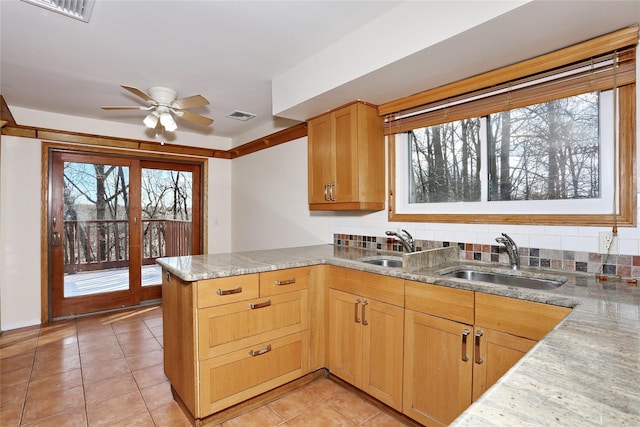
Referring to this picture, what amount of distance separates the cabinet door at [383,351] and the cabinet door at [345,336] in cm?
5

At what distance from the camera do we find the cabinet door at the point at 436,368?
5.22 feet

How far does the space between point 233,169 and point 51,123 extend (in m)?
2.24

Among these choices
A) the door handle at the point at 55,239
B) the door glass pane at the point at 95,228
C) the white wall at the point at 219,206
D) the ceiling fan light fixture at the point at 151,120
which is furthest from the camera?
the white wall at the point at 219,206

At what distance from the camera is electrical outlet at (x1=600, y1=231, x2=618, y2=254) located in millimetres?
1638

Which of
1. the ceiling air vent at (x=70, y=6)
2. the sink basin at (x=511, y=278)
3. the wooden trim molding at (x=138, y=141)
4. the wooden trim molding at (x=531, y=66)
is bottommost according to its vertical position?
the sink basin at (x=511, y=278)

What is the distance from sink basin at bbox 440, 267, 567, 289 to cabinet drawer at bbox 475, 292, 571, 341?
0.39m

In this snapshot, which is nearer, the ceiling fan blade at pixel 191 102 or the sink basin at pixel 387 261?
the sink basin at pixel 387 261

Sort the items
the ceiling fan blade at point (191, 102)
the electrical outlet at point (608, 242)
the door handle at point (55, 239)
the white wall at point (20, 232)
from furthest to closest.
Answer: the door handle at point (55, 239)
the white wall at point (20, 232)
the ceiling fan blade at point (191, 102)
the electrical outlet at point (608, 242)

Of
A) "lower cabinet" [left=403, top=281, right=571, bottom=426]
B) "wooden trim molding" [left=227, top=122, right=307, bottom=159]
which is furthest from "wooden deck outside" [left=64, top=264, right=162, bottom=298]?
"lower cabinet" [left=403, top=281, right=571, bottom=426]

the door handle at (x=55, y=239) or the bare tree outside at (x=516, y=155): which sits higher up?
the bare tree outside at (x=516, y=155)

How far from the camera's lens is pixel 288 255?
2.54 metres

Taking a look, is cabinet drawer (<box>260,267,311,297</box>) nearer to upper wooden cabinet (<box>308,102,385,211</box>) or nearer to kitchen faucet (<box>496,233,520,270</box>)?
upper wooden cabinet (<box>308,102,385,211</box>)

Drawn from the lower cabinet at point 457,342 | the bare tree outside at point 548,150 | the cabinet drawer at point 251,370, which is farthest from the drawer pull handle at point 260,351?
the bare tree outside at point 548,150

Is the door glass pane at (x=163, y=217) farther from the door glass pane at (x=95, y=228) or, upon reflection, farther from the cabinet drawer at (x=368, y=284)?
the cabinet drawer at (x=368, y=284)
